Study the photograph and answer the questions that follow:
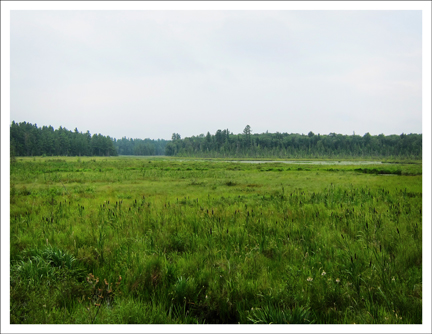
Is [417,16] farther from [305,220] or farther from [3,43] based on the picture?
[3,43]

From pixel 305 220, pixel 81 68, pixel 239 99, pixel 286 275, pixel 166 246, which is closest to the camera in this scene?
pixel 286 275

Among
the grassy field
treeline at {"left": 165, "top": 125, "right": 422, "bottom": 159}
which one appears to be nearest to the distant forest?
treeline at {"left": 165, "top": 125, "right": 422, "bottom": 159}

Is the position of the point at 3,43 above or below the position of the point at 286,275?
above

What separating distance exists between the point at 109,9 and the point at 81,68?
248 cm

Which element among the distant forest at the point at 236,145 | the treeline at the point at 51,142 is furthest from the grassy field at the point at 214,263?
the distant forest at the point at 236,145

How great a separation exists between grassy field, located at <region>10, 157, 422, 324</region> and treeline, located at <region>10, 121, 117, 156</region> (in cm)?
88

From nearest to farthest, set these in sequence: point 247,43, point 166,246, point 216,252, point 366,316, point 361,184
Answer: point 366,316
point 216,252
point 166,246
point 247,43
point 361,184

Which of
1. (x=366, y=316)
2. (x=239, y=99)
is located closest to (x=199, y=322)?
(x=366, y=316)

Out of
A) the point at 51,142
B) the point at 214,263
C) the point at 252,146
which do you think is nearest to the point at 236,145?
the point at 252,146

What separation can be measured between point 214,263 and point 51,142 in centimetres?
1482

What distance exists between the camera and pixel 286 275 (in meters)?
3.49

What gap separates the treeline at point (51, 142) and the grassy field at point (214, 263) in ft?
2.87

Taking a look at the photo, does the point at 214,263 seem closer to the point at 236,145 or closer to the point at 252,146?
the point at 236,145

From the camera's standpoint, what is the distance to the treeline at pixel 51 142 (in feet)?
23.1
